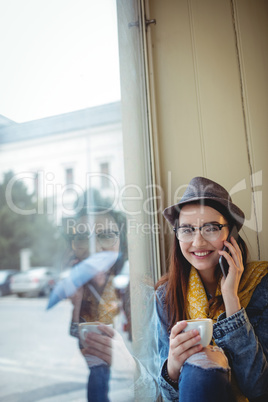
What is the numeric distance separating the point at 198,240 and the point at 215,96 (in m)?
0.72

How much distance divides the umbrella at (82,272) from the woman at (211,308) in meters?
0.21

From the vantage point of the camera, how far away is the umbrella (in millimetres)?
1085

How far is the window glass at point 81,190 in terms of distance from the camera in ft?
2.43

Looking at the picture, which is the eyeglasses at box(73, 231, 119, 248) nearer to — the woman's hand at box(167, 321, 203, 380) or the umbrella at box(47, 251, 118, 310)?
the umbrella at box(47, 251, 118, 310)

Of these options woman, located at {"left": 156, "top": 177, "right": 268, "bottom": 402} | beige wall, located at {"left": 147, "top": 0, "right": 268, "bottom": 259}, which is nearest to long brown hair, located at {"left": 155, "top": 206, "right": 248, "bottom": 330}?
woman, located at {"left": 156, "top": 177, "right": 268, "bottom": 402}

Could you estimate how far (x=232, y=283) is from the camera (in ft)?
2.91

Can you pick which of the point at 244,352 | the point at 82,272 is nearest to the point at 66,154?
the point at 82,272

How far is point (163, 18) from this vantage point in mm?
1480

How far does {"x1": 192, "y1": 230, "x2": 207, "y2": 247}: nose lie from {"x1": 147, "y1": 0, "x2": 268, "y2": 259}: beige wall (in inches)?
15.7

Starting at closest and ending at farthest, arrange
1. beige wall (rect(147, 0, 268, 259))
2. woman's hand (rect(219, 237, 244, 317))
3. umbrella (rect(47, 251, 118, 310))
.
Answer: woman's hand (rect(219, 237, 244, 317))
umbrella (rect(47, 251, 118, 310))
beige wall (rect(147, 0, 268, 259))

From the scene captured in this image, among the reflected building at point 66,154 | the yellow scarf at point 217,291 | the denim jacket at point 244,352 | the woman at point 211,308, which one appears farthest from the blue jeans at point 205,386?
the reflected building at point 66,154

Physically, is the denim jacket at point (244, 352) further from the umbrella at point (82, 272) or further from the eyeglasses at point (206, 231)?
the umbrella at point (82, 272)

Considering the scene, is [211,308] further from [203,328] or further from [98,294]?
[98,294]

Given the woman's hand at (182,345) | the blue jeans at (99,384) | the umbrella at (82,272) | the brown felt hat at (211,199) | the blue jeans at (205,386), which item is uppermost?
the brown felt hat at (211,199)
